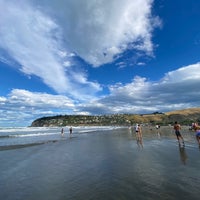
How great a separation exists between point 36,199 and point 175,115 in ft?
624

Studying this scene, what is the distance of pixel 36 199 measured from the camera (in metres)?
7.12

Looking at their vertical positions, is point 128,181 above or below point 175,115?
below

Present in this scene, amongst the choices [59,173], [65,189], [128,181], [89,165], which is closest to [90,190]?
[65,189]

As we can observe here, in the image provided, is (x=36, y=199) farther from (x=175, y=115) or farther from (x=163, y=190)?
(x=175, y=115)

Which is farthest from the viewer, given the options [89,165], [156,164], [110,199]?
[89,165]

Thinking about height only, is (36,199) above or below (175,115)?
below

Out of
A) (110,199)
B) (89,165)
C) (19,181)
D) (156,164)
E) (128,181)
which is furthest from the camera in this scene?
(89,165)

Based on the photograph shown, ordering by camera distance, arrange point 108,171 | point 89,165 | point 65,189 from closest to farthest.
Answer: point 65,189
point 108,171
point 89,165

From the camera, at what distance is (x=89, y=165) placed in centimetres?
1243

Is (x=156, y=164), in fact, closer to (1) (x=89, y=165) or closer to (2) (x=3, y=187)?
(1) (x=89, y=165)

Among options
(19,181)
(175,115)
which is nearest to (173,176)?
(19,181)

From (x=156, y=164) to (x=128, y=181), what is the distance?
3.58 metres

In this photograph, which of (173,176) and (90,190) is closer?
(90,190)

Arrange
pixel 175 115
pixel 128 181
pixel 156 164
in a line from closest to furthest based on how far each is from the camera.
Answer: pixel 128 181 → pixel 156 164 → pixel 175 115
